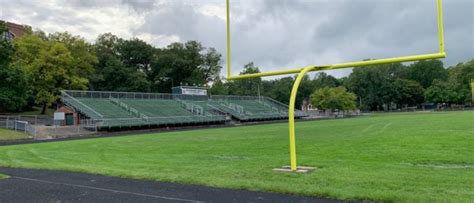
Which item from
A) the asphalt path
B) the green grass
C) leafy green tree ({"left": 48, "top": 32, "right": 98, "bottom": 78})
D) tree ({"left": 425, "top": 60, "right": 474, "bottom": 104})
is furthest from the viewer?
tree ({"left": 425, "top": 60, "right": 474, "bottom": 104})

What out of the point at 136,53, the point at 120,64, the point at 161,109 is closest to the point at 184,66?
the point at 136,53

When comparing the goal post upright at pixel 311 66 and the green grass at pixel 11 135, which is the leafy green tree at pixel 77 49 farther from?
the goal post upright at pixel 311 66

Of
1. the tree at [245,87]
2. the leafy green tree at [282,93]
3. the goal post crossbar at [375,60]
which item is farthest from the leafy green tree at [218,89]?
the goal post crossbar at [375,60]

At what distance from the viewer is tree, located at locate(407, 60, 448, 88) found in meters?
113

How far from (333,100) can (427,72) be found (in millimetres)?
51379

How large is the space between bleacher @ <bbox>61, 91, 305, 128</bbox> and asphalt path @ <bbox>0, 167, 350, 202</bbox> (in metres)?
29.0

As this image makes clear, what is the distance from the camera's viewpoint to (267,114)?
59844mm

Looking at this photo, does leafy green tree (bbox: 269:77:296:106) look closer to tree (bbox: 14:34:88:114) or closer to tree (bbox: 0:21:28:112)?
tree (bbox: 14:34:88:114)

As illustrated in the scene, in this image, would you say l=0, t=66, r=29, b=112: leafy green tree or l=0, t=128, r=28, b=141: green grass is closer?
l=0, t=128, r=28, b=141: green grass

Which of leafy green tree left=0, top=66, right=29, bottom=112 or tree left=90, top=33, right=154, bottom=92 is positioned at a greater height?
tree left=90, top=33, right=154, bottom=92

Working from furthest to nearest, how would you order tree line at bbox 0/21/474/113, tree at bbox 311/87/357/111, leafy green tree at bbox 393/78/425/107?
leafy green tree at bbox 393/78/425/107, tree at bbox 311/87/357/111, tree line at bbox 0/21/474/113

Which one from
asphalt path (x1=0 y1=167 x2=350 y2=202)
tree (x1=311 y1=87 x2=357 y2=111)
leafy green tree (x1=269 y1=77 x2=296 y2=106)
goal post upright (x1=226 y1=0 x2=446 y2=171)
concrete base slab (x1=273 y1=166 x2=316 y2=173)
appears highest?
leafy green tree (x1=269 y1=77 x2=296 y2=106)

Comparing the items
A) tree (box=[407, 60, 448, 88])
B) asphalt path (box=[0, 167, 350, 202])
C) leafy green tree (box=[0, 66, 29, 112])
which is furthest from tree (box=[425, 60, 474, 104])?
asphalt path (box=[0, 167, 350, 202])

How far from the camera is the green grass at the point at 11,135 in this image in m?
28.2
